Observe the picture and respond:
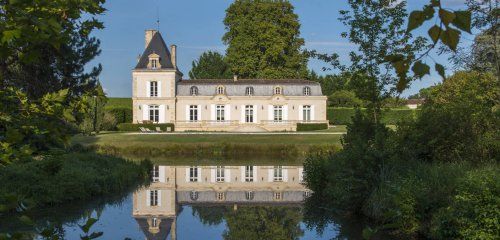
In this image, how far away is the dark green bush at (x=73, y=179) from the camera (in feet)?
34.2

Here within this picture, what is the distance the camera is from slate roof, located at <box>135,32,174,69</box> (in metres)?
38.7

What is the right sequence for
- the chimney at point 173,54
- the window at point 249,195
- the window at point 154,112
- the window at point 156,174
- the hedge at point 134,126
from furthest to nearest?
the chimney at point 173,54 < the window at point 154,112 < the hedge at point 134,126 < the window at point 156,174 < the window at point 249,195

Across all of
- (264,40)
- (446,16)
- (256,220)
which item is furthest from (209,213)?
(264,40)

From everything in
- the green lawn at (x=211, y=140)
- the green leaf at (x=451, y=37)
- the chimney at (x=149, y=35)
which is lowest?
the green lawn at (x=211, y=140)

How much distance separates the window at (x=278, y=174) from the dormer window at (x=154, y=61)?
21938mm

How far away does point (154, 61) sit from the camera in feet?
127

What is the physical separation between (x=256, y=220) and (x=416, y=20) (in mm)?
8379

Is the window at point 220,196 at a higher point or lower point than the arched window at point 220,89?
lower

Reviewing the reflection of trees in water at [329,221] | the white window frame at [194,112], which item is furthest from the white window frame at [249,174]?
the white window frame at [194,112]

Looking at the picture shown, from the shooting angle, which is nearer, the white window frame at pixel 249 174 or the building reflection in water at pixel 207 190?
the building reflection in water at pixel 207 190

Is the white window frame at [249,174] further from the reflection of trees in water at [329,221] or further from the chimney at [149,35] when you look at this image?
the chimney at [149,35]

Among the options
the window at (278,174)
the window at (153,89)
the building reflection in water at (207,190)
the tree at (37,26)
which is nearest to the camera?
the tree at (37,26)

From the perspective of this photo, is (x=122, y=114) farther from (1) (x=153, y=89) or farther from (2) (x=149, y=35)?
(2) (x=149, y=35)

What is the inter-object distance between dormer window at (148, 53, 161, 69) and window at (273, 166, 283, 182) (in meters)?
21.9
